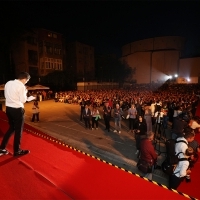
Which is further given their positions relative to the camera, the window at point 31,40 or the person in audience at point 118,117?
the window at point 31,40

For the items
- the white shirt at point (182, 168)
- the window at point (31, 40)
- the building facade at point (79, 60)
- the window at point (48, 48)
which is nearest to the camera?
the white shirt at point (182, 168)

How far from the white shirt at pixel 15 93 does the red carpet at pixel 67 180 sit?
115 centimetres

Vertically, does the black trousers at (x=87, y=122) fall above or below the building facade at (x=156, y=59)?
below

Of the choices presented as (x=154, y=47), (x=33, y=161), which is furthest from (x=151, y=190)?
(x=154, y=47)

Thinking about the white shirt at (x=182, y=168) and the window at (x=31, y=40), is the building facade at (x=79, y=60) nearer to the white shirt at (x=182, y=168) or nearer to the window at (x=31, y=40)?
the window at (x=31, y=40)

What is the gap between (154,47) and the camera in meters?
59.3

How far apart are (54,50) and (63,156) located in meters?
38.3

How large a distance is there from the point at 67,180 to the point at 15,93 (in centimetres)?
187

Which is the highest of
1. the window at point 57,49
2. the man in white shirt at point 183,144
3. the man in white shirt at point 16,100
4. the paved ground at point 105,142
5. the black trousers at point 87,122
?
the window at point 57,49

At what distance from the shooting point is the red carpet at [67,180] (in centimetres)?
244

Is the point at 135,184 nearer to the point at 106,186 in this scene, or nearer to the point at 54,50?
the point at 106,186

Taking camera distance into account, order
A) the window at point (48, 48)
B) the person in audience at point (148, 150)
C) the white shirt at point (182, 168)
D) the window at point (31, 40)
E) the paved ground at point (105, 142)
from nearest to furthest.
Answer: the white shirt at point (182, 168), the person in audience at point (148, 150), the paved ground at point (105, 142), the window at point (31, 40), the window at point (48, 48)

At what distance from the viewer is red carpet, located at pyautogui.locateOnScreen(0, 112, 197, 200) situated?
2.44m

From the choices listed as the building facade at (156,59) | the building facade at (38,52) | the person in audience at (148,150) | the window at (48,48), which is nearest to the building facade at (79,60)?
the building facade at (38,52)
